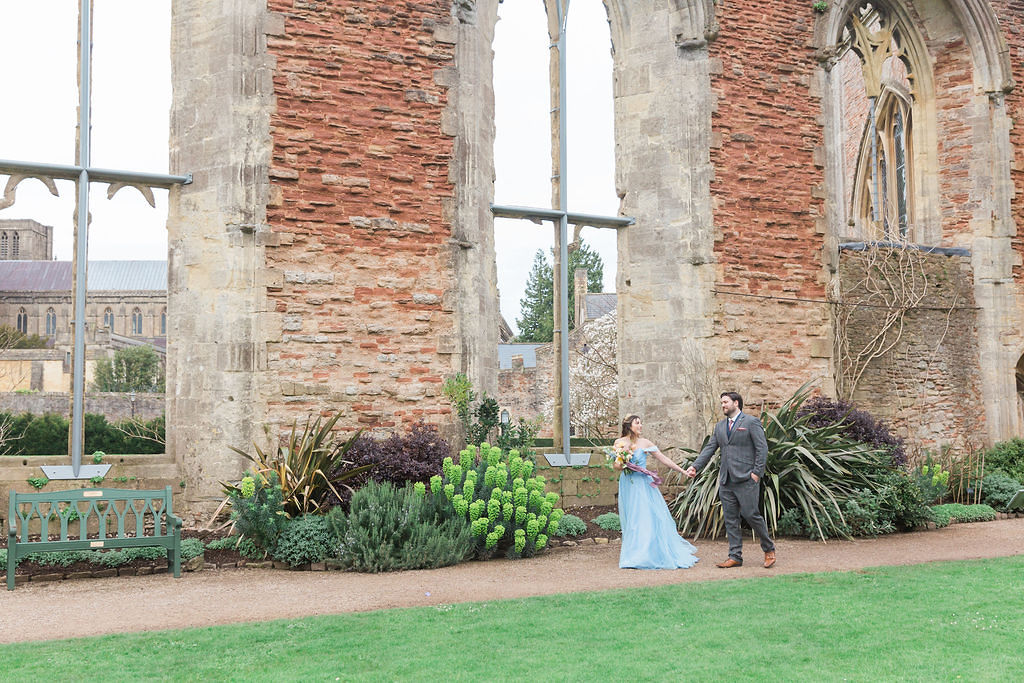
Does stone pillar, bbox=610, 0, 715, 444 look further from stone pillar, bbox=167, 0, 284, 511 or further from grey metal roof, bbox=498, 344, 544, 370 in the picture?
Answer: grey metal roof, bbox=498, 344, 544, 370

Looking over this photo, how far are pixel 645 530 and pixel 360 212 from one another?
3747 mm

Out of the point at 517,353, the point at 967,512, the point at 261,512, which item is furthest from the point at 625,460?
the point at 517,353

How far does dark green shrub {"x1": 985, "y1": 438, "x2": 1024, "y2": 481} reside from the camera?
Result: 1113cm

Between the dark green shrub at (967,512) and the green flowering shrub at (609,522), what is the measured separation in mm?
3223

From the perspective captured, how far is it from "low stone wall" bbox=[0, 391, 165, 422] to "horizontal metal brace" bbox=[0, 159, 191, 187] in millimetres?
22306

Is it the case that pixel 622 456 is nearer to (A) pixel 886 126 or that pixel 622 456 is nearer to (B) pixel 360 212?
(B) pixel 360 212

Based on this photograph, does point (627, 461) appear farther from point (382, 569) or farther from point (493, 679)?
point (493, 679)

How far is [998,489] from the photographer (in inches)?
418

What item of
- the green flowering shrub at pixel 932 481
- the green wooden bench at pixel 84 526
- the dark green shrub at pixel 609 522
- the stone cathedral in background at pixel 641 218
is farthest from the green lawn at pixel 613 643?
the green flowering shrub at pixel 932 481

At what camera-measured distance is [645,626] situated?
5.00 metres

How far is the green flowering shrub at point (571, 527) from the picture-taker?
8617 millimetres

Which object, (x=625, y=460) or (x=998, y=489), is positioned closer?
(x=625, y=460)

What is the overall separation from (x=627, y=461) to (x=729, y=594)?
1.77m

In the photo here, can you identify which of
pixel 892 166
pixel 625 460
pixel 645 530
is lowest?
pixel 645 530
